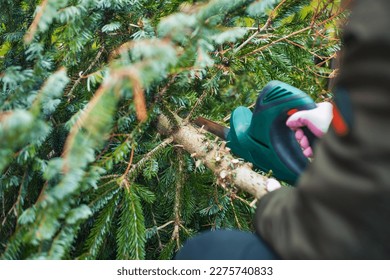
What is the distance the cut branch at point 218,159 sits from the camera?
3.60 feet

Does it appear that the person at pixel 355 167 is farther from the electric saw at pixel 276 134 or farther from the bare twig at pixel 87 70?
the bare twig at pixel 87 70

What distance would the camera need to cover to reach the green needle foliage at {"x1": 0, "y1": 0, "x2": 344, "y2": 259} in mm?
794

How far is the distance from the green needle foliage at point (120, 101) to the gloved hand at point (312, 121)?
0.81 feet

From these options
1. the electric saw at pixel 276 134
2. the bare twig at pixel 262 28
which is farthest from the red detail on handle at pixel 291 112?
the bare twig at pixel 262 28

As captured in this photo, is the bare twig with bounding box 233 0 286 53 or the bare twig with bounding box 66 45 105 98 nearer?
the bare twig with bounding box 66 45 105 98

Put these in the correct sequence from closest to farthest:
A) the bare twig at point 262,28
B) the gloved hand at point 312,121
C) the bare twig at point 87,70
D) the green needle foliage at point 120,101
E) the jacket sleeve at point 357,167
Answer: the jacket sleeve at point 357,167 < the green needle foliage at point 120,101 < the gloved hand at point 312,121 < the bare twig at point 87,70 < the bare twig at point 262,28

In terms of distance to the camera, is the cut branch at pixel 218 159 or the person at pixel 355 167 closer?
the person at pixel 355 167

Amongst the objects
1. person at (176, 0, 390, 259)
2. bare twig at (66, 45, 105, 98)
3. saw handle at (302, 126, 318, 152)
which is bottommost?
saw handle at (302, 126, 318, 152)

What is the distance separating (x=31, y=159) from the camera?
1024 mm

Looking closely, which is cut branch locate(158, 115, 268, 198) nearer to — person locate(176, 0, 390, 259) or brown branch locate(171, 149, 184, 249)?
brown branch locate(171, 149, 184, 249)

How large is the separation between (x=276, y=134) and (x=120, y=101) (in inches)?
17.5

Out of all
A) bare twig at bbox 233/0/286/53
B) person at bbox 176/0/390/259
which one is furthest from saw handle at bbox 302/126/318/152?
person at bbox 176/0/390/259

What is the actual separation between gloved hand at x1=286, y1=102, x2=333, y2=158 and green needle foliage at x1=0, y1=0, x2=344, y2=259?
0.81ft

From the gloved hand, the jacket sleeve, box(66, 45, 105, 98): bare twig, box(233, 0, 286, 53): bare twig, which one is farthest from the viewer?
box(233, 0, 286, 53): bare twig
